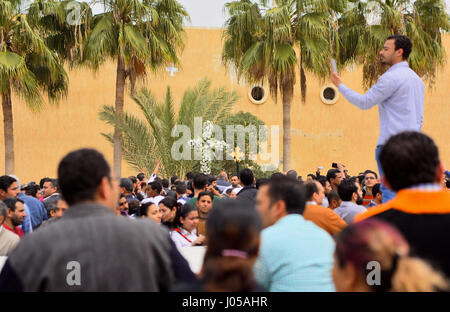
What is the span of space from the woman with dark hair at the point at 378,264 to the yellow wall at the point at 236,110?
2141 centimetres

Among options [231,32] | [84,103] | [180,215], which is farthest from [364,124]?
[180,215]

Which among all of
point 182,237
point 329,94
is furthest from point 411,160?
point 329,94

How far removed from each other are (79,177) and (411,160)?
1.44 m

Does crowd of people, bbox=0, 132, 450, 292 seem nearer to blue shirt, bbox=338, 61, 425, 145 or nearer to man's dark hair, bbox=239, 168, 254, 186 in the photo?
blue shirt, bbox=338, 61, 425, 145

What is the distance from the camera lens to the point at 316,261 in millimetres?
2920

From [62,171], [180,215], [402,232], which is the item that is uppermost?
[62,171]

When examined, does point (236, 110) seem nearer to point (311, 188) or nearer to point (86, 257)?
point (311, 188)

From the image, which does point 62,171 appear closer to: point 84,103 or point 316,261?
point 316,261

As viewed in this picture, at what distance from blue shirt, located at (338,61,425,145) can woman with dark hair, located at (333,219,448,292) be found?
8.70ft

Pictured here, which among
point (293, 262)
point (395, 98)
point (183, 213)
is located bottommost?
point (183, 213)

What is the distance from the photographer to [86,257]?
2.27 m

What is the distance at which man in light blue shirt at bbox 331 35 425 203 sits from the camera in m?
4.73

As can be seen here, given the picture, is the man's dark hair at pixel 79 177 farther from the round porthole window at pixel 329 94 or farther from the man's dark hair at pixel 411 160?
the round porthole window at pixel 329 94

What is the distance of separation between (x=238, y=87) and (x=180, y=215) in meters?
18.2
